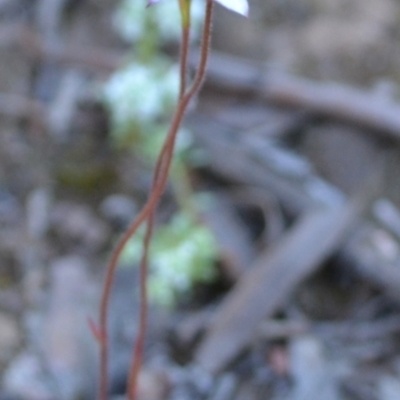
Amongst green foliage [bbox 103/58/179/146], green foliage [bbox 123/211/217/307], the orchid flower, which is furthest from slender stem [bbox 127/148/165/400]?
green foliage [bbox 103/58/179/146]

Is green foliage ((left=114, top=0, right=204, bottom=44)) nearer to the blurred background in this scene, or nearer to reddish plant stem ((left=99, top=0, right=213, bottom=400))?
the blurred background

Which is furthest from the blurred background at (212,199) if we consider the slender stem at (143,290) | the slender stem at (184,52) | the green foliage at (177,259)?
the slender stem at (184,52)

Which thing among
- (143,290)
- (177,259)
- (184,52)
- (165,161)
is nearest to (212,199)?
(177,259)

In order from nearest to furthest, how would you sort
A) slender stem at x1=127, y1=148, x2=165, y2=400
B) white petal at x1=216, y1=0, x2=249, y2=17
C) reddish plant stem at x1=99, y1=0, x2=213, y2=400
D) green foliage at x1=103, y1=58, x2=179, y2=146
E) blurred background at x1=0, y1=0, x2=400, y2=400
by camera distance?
white petal at x1=216, y1=0, x2=249, y2=17
reddish plant stem at x1=99, y1=0, x2=213, y2=400
slender stem at x1=127, y1=148, x2=165, y2=400
blurred background at x1=0, y1=0, x2=400, y2=400
green foliage at x1=103, y1=58, x2=179, y2=146

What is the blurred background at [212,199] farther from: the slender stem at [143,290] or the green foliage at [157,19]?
the slender stem at [143,290]

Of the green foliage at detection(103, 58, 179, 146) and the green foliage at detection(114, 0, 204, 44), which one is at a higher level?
the green foliage at detection(114, 0, 204, 44)

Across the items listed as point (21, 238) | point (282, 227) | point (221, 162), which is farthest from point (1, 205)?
point (282, 227)

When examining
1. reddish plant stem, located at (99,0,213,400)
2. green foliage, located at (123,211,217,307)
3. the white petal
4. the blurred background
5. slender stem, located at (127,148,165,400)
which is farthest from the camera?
green foliage, located at (123,211,217,307)

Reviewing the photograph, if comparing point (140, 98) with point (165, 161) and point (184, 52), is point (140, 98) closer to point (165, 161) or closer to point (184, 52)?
point (165, 161)

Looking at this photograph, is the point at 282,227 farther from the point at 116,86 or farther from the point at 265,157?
the point at 116,86
